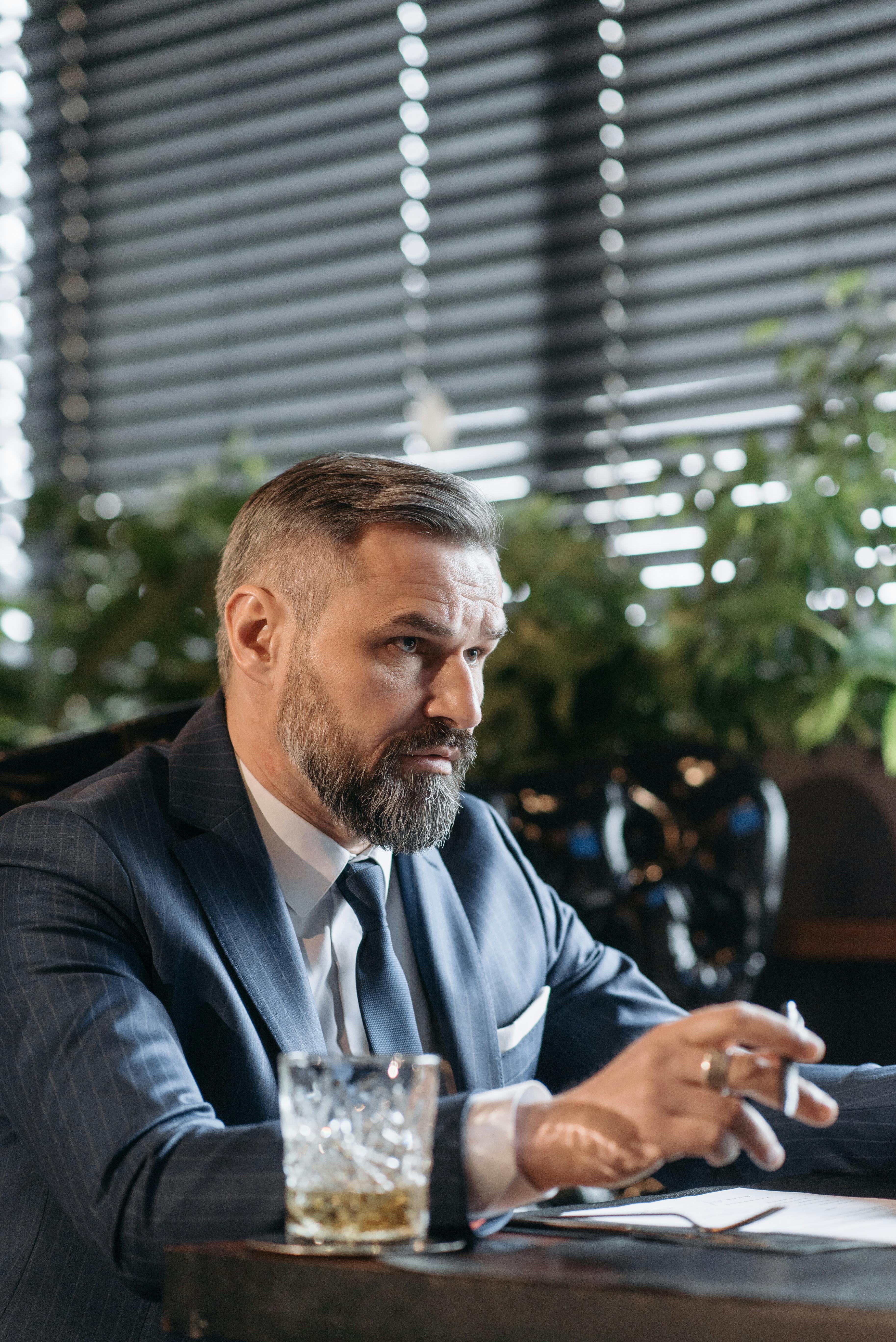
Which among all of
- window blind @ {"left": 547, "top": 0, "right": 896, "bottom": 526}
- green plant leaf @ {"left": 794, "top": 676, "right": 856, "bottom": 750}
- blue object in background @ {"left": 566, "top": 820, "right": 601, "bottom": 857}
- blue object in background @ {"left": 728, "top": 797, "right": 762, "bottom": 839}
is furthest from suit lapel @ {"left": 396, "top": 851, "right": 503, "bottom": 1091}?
window blind @ {"left": 547, "top": 0, "right": 896, "bottom": 526}

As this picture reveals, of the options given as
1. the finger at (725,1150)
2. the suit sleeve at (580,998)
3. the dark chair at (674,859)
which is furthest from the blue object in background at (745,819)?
the finger at (725,1150)

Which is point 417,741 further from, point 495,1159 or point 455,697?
point 495,1159

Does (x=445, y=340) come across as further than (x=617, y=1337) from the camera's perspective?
Yes

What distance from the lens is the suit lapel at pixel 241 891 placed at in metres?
1.10

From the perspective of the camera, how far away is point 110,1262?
0.85 m

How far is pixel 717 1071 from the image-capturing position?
0.74 meters

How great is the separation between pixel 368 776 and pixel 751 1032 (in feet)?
1.81

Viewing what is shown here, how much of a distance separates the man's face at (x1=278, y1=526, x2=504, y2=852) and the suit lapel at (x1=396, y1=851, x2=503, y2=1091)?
0.09 m

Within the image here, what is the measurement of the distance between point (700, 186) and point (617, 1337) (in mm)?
2219

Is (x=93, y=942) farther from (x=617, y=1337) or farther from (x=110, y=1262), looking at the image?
(x=617, y=1337)

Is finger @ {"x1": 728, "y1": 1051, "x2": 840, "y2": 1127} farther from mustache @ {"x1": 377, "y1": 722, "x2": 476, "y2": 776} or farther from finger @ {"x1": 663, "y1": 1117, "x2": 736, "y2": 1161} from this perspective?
mustache @ {"x1": 377, "y1": 722, "x2": 476, "y2": 776}

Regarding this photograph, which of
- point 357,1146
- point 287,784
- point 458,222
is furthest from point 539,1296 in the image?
point 458,222

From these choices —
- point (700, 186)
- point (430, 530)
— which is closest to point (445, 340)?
point (700, 186)

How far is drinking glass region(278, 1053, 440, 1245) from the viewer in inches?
28.0
